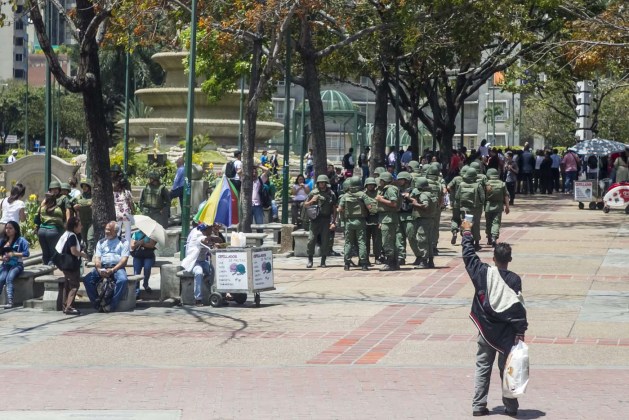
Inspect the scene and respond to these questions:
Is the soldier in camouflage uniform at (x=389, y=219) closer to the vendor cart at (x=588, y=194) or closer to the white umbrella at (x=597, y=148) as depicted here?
the white umbrella at (x=597, y=148)

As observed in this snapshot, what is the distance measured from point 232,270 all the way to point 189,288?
0.89 meters

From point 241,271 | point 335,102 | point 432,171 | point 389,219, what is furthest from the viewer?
point 335,102

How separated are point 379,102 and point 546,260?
13.8 meters

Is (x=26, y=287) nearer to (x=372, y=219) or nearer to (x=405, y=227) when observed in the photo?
(x=372, y=219)

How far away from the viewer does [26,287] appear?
710 inches

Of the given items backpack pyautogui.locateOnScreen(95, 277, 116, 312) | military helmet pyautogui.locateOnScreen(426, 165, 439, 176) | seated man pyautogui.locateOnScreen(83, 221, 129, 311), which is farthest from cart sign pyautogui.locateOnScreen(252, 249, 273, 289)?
military helmet pyautogui.locateOnScreen(426, 165, 439, 176)

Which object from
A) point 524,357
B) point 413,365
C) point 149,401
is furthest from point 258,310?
point 524,357

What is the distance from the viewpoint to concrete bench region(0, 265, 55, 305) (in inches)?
705

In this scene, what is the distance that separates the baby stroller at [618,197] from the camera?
109 ft

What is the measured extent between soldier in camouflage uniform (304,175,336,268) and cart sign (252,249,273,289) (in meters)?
4.22

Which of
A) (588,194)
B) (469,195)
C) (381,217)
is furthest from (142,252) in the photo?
(588,194)

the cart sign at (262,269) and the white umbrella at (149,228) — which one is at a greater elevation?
the white umbrella at (149,228)

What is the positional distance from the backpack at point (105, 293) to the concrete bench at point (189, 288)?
38.6 inches

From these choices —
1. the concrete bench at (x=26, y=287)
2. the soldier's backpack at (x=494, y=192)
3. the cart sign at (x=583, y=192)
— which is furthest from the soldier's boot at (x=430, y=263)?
the cart sign at (x=583, y=192)
